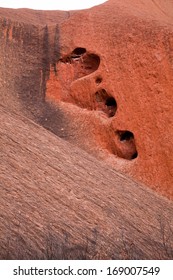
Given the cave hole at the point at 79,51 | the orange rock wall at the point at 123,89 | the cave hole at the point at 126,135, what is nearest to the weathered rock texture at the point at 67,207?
the orange rock wall at the point at 123,89

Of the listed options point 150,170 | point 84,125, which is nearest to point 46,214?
point 150,170

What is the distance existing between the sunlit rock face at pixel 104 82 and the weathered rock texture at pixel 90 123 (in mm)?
36

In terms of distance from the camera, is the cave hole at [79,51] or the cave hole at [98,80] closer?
the cave hole at [98,80]

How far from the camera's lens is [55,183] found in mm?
11172

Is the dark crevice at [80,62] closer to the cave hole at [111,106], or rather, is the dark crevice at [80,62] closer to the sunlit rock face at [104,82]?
the sunlit rock face at [104,82]

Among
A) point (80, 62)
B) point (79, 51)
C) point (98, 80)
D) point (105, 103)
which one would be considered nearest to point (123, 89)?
point (105, 103)

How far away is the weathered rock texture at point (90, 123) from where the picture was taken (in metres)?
10.3

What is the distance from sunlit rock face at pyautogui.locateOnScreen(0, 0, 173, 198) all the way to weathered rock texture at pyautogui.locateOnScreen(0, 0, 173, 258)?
36mm

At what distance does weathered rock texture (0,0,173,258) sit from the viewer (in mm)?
10266

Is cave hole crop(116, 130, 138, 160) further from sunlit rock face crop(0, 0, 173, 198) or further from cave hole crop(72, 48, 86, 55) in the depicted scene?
cave hole crop(72, 48, 86, 55)

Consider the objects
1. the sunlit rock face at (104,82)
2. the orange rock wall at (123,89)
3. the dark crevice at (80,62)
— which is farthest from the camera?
the dark crevice at (80,62)

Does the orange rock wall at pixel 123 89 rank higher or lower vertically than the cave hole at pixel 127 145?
higher
